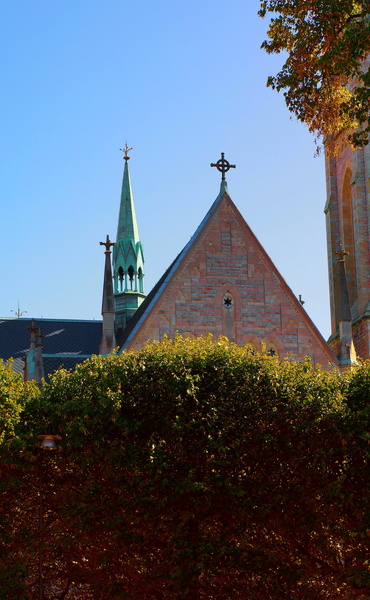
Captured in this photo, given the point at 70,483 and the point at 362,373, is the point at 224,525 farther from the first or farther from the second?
the point at 362,373

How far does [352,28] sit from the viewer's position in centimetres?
2380

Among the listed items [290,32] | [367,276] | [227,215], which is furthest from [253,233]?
[290,32]

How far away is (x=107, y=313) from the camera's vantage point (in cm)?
4288

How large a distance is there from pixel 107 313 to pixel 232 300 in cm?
512

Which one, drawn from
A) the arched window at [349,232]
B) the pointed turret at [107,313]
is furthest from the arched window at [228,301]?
the arched window at [349,232]

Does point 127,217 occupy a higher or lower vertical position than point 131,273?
higher

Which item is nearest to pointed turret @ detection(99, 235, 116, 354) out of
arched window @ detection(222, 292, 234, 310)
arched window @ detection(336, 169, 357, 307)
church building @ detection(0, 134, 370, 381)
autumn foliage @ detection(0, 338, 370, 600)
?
church building @ detection(0, 134, 370, 381)

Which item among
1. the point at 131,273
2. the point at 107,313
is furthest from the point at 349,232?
the point at 107,313

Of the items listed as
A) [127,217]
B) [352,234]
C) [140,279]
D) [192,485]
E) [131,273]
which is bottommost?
[192,485]

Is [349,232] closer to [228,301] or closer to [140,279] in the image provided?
[140,279]

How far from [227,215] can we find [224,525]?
711 inches

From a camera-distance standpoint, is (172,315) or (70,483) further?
(172,315)

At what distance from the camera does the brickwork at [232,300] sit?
4225cm

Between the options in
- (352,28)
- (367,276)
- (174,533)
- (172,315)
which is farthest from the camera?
(367,276)
